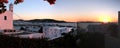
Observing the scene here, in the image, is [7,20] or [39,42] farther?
[7,20]

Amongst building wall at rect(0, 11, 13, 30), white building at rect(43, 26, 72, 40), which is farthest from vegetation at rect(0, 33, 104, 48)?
building wall at rect(0, 11, 13, 30)

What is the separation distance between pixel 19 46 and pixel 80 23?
104 inches

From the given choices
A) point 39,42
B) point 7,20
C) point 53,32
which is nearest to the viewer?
point 39,42

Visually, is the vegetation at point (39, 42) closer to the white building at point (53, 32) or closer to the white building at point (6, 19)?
the white building at point (53, 32)

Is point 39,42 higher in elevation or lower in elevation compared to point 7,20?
lower

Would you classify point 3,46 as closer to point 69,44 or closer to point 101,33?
point 69,44

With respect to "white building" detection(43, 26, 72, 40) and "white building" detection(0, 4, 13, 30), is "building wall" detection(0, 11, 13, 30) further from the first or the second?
"white building" detection(43, 26, 72, 40)

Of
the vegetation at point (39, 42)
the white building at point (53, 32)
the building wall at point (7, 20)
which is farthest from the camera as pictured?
the building wall at point (7, 20)

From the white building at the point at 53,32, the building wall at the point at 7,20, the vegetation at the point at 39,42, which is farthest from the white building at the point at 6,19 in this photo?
the vegetation at the point at 39,42

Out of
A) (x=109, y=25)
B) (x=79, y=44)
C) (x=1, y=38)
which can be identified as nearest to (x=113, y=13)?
(x=109, y=25)

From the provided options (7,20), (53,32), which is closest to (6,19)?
(7,20)

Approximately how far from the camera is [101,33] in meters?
9.89

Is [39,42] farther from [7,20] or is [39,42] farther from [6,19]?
[7,20]

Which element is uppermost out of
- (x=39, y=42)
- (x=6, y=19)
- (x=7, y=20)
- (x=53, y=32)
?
(x=6, y=19)
